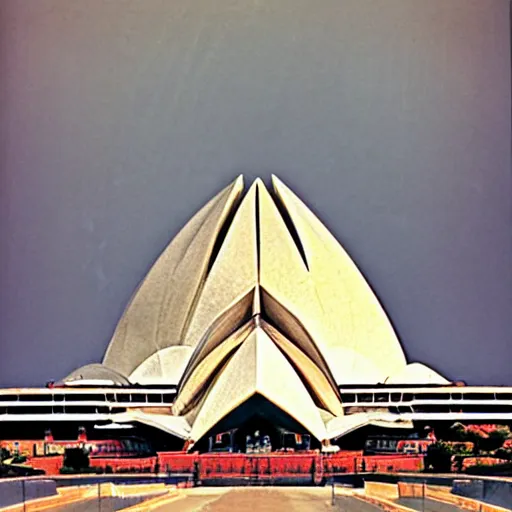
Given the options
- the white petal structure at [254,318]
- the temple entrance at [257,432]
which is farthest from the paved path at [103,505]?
the white petal structure at [254,318]

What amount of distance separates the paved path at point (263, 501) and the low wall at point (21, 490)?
1.41 m

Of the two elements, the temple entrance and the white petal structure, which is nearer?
the temple entrance

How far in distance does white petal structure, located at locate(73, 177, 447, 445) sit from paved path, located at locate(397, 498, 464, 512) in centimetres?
519

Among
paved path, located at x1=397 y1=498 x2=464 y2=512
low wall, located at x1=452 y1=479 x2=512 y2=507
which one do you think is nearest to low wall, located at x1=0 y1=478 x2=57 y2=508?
paved path, located at x1=397 y1=498 x2=464 y2=512

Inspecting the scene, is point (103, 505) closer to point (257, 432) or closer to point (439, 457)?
point (257, 432)

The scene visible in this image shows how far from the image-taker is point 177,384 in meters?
18.7

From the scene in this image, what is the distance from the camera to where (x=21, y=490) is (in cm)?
1254

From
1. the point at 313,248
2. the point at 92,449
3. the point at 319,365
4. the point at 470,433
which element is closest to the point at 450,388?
the point at 470,433

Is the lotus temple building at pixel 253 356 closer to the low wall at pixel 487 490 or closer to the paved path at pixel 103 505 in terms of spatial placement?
the low wall at pixel 487 490

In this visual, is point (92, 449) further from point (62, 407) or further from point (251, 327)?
point (251, 327)

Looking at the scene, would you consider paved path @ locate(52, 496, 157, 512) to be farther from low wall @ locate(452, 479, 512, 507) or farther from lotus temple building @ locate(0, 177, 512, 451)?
lotus temple building @ locate(0, 177, 512, 451)

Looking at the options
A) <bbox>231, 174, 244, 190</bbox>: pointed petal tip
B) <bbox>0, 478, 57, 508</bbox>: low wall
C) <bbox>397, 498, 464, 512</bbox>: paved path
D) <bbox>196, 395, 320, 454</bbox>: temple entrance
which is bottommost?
<bbox>397, 498, 464, 512</bbox>: paved path

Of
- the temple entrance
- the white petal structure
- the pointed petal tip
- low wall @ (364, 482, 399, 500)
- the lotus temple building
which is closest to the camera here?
low wall @ (364, 482, 399, 500)

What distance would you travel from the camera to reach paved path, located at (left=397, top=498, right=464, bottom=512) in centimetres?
1118
